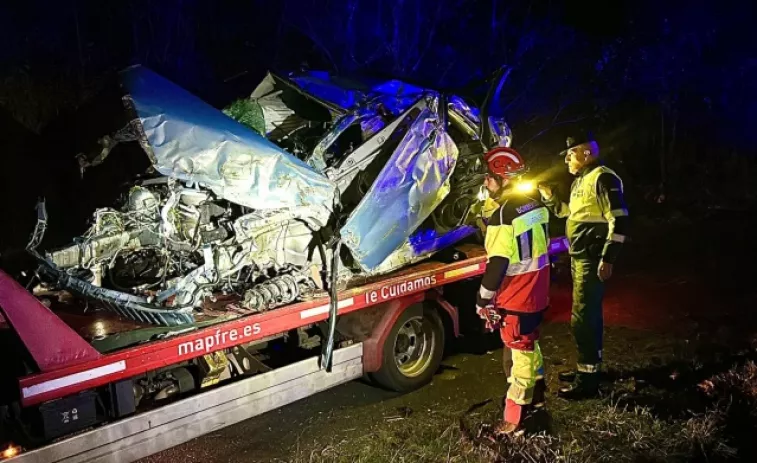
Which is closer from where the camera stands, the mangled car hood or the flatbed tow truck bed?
the flatbed tow truck bed

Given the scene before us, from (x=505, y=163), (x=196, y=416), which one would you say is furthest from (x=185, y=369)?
(x=505, y=163)

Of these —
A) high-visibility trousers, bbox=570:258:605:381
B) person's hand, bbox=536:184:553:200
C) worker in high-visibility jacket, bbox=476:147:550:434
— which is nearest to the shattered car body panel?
person's hand, bbox=536:184:553:200

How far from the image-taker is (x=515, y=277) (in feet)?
14.4

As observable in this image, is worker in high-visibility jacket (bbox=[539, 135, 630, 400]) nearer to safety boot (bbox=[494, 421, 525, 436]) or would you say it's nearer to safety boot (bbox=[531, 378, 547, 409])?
safety boot (bbox=[531, 378, 547, 409])

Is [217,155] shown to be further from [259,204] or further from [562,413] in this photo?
[562,413]

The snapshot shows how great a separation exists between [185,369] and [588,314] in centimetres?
331

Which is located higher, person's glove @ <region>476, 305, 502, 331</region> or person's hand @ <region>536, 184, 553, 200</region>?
person's hand @ <region>536, 184, 553, 200</region>

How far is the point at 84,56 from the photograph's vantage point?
18.1m

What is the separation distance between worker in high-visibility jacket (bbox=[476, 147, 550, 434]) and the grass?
0.34 metres

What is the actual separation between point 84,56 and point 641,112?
18177mm

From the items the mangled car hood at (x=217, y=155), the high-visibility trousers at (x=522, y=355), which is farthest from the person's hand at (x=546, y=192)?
the mangled car hood at (x=217, y=155)

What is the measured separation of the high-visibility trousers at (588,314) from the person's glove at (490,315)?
1119 mm

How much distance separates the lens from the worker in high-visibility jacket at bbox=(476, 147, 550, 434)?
4.27 meters

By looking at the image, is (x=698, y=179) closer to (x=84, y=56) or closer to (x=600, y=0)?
(x=600, y=0)
